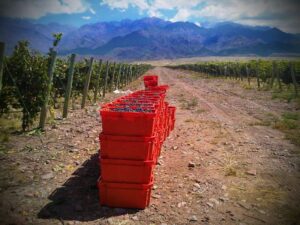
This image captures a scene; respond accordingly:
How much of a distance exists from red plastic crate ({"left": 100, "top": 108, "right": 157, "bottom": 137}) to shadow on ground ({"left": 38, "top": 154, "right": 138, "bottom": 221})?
1166 millimetres

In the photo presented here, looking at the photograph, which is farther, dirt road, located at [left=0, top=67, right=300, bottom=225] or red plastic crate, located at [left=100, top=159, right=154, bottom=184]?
red plastic crate, located at [left=100, top=159, right=154, bottom=184]

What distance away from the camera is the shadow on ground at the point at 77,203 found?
15.7ft

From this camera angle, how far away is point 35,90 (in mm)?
9250

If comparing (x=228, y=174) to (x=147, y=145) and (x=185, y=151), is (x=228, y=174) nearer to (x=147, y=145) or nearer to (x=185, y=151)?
(x=185, y=151)

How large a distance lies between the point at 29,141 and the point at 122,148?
407 cm

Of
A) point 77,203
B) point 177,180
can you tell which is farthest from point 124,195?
point 177,180

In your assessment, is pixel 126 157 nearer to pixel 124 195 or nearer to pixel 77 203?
pixel 124 195

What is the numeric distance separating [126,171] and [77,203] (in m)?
0.93

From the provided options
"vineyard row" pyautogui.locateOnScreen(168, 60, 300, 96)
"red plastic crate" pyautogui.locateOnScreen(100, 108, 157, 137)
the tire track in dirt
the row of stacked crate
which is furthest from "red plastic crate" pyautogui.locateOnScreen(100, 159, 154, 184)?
"vineyard row" pyautogui.locateOnScreen(168, 60, 300, 96)

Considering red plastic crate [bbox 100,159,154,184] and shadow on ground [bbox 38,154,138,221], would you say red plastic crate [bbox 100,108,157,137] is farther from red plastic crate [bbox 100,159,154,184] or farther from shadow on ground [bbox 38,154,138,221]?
shadow on ground [bbox 38,154,138,221]

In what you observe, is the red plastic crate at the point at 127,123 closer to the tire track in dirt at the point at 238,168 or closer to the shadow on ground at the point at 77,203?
the shadow on ground at the point at 77,203

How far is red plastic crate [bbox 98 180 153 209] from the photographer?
502cm

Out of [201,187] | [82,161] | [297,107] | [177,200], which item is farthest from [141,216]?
[297,107]

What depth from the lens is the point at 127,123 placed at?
4863 mm
